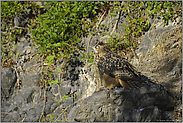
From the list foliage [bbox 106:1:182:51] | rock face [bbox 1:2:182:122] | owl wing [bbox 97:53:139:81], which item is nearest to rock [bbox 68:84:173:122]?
rock face [bbox 1:2:182:122]

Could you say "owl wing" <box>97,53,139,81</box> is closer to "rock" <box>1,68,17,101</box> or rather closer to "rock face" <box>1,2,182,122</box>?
"rock face" <box>1,2,182,122</box>

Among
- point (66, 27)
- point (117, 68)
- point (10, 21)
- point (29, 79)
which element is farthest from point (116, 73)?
point (10, 21)

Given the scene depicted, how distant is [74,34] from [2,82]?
2.95 meters

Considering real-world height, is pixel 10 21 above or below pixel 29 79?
above

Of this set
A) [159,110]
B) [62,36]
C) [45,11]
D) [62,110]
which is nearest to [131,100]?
[159,110]

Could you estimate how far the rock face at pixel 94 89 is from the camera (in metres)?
2.56

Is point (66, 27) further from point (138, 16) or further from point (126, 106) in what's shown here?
point (126, 106)

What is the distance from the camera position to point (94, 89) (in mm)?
4305

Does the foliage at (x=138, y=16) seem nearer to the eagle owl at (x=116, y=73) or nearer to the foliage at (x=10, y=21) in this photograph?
the eagle owl at (x=116, y=73)

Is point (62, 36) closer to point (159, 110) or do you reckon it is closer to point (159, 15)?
point (159, 15)

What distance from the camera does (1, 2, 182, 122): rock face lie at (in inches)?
101

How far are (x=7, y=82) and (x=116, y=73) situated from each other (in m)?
4.31

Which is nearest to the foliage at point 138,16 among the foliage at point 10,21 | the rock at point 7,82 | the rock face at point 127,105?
the rock face at point 127,105

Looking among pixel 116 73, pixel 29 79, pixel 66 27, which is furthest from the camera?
pixel 29 79
